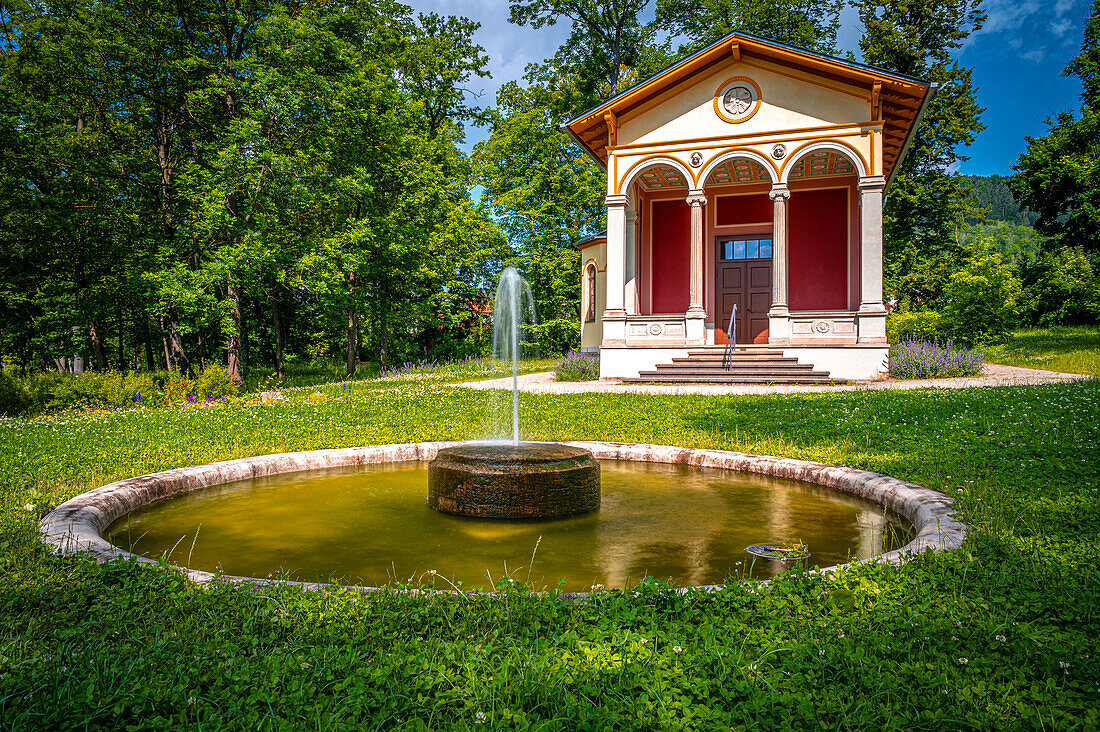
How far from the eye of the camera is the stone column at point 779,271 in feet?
52.8

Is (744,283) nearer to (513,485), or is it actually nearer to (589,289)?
(589,289)

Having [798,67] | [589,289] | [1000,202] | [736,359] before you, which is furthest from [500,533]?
[1000,202]

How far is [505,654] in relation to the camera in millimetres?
2346

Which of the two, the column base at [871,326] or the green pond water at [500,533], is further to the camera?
the column base at [871,326]

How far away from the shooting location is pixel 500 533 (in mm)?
4574

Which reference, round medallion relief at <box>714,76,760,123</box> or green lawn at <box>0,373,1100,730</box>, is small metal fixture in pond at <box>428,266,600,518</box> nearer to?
green lawn at <box>0,373,1100,730</box>

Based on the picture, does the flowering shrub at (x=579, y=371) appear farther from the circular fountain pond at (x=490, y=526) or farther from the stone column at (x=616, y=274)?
the circular fountain pond at (x=490, y=526)

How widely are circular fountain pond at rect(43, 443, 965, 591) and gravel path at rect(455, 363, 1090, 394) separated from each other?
22.7 feet

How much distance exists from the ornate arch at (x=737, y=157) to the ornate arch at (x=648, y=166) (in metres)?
0.32

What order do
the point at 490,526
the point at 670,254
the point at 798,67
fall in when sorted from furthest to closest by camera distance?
the point at 670,254 < the point at 798,67 < the point at 490,526

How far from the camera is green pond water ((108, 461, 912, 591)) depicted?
12.5ft

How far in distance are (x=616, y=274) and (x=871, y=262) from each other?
20.4ft

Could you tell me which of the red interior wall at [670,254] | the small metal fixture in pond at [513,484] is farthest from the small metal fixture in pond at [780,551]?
the red interior wall at [670,254]

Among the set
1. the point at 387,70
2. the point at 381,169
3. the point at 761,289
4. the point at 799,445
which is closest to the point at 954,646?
the point at 799,445
